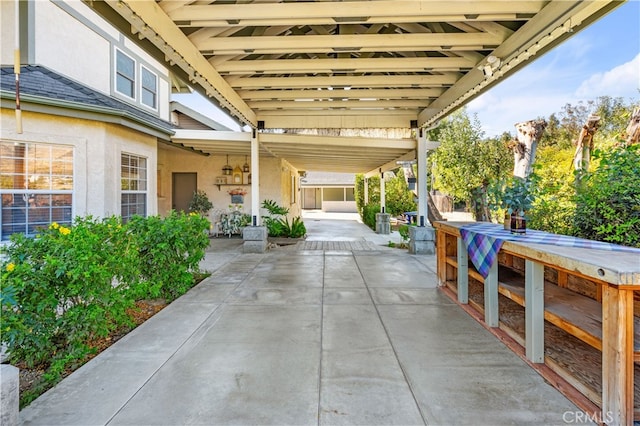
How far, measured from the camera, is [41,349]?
2.57m

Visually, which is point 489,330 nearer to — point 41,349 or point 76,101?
point 41,349

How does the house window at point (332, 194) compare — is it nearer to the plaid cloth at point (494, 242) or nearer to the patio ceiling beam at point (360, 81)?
the patio ceiling beam at point (360, 81)

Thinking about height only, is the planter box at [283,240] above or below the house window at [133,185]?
below

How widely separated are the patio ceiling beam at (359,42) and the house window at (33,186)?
4.02 metres

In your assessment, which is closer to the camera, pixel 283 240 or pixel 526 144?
pixel 526 144

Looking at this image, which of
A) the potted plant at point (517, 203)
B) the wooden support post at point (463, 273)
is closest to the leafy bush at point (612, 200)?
the potted plant at point (517, 203)

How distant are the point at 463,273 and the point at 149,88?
31.7 ft

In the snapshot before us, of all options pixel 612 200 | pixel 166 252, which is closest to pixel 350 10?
pixel 612 200

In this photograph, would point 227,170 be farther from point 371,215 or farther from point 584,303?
point 584,303

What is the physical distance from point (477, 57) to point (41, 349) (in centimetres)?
614

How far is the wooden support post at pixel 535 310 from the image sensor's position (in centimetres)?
258

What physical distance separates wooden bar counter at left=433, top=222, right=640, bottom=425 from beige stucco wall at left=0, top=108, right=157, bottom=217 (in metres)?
6.79

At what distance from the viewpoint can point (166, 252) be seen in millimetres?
4465

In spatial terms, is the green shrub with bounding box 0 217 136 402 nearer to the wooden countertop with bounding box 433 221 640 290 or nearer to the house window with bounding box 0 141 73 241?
the house window with bounding box 0 141 73 241
